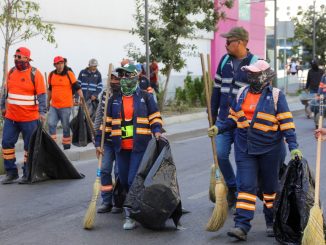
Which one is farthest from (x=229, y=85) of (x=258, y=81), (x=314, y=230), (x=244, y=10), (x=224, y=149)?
(x=244, y=10)

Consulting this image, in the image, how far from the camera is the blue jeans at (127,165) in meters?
6.87

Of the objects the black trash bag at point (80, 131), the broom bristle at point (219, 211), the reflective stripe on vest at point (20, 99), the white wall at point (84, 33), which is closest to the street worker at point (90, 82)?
the white wall at point (84, 33)

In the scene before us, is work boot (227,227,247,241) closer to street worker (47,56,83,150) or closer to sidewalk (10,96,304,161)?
sidewalk (10,96,304,161)

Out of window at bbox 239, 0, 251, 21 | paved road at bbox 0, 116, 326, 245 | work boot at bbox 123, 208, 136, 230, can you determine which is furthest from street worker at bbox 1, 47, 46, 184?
window at bbox 239, 0, 251, 21

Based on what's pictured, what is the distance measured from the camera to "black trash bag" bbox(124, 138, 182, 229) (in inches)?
249

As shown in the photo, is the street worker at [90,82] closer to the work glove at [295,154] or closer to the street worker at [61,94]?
the street worker at [61,94]

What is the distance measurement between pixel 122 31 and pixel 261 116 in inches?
662

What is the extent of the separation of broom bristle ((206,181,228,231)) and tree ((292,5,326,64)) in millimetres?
27056

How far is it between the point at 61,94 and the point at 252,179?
6.87 m

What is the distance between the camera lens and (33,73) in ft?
30.7

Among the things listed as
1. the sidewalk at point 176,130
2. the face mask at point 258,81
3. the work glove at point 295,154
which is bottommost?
the sidewalk at point 176,130

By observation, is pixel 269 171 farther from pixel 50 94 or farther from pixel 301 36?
pixel 301 36

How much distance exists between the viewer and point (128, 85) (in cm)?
686

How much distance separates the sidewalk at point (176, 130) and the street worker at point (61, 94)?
51cm
